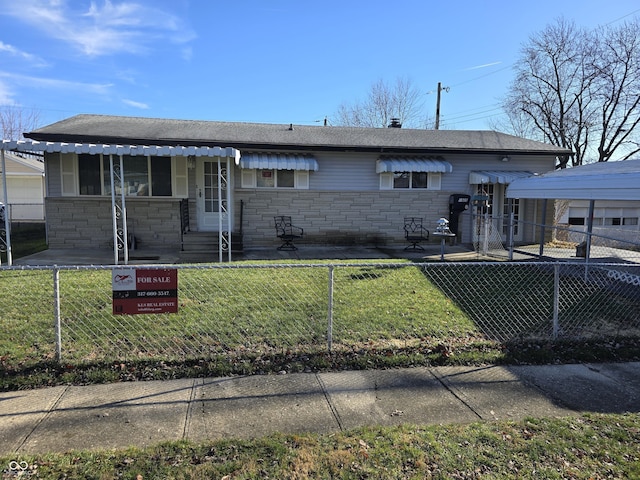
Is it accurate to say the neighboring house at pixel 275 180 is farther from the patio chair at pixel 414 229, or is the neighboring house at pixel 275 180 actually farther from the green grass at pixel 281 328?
the green grass at pixel 281 328

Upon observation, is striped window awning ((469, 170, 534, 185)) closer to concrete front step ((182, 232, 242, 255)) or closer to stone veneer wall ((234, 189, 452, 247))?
stone veneer wall ((234, 189, 452, 247))

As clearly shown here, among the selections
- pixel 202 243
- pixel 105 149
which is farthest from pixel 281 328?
pixel 202 243

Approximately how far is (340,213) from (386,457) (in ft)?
35.4

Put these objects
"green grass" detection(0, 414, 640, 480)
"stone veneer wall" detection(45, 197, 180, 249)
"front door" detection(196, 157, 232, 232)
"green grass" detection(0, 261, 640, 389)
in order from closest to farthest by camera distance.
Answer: "green grass" detection(0, 414, 640, 480)
"green grass" detection(0, 261, 640, 389)
"stone veneer wall" detection(45, 197, 180, 249)
"front door" detection(196, 157, 232, 232)

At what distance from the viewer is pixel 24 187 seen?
23656 mm

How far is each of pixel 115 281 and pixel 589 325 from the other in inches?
241

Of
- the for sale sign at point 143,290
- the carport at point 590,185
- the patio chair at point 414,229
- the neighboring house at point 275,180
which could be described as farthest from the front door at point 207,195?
the carport at point 590,185

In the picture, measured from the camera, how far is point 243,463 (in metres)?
2.86

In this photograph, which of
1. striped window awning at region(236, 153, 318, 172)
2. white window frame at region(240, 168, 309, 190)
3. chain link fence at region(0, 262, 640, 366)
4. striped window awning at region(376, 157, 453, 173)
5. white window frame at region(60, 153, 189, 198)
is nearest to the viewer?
chain link fence at region(0, 262, 640, 366)

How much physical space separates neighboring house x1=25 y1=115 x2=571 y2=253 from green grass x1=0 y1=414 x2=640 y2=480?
28.1ft

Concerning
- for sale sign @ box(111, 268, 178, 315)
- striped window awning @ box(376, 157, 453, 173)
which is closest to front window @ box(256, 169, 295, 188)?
striped window awning @ box(376, 157, 453, 173)

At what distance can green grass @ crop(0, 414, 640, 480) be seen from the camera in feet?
9.11

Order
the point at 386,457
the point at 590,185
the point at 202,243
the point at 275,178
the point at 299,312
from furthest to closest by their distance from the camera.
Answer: the point at 275,178, the point at 202,243, the point at 590,185, the point at 299,312, the point at 386,457

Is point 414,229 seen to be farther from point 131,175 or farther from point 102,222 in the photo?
point 102,222
